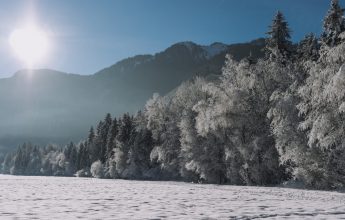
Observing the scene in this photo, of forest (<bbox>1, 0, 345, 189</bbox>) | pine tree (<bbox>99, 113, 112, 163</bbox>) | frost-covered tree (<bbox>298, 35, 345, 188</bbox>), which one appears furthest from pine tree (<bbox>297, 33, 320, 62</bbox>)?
pine tree (<bbox>99, 113, 112, 163</bbox>)

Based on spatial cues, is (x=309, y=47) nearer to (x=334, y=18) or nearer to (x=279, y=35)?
(x=334, y=18)

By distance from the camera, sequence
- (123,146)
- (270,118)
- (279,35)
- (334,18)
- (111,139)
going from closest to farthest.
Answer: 1. (334,18)
2. (270,118)
3. (279,35)
4. (123,146)
5. (111,139)

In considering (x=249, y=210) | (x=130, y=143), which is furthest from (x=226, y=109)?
(x=130, y=143)

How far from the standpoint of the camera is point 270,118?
45875 millimetres

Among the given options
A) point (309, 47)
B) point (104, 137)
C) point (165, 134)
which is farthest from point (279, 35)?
point (104, 137)

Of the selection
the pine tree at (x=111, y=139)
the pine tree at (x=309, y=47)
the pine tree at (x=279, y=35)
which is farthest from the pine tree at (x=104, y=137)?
the pine tree at (x=309, y=47)

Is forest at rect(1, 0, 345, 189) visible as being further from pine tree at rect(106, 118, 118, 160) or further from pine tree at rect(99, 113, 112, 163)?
pine tree at rect(99, 113, 112, 163)

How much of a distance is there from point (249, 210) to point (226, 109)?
1151 inches

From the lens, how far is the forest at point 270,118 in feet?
98.2

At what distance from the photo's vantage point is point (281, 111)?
130ft

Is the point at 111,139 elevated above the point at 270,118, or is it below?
above

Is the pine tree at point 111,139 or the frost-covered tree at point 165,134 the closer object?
the frost-covered tree at point 165,134

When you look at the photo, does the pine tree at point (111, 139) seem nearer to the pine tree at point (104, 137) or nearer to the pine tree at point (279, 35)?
the pine tree at point (104, 137)

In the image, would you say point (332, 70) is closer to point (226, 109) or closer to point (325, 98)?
point (325, 98)
